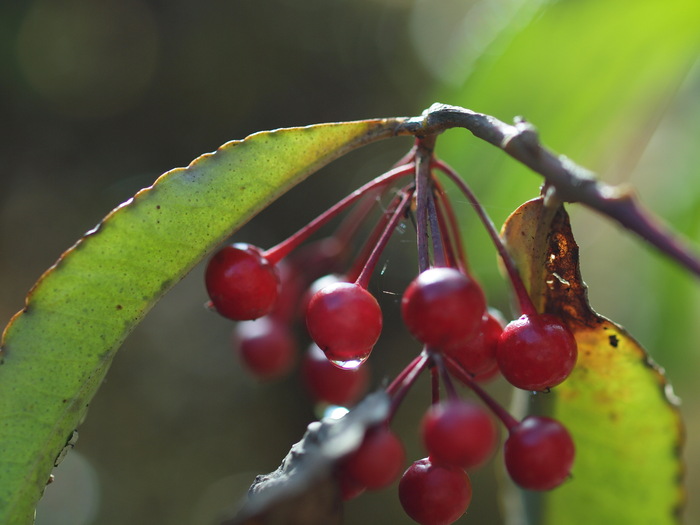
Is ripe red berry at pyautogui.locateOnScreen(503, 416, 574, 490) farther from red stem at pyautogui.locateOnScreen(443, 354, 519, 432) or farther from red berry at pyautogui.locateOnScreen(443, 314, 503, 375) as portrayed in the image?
red berry at pyautogui.locateOnScreen(443, 314, 503, 375)

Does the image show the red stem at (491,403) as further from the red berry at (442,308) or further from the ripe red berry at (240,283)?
the ripe red berry at (240,283)

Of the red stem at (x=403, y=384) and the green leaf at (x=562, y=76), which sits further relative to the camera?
the green leaf at (x=562, y=76)

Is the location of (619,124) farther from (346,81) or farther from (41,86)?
(41,86)

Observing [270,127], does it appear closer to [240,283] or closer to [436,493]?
[240,283]

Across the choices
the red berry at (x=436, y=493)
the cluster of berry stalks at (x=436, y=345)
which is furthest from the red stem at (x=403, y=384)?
the red berry at (x=436, y=493)

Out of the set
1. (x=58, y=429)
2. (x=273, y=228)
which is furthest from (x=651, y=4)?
(x=273, y=228)

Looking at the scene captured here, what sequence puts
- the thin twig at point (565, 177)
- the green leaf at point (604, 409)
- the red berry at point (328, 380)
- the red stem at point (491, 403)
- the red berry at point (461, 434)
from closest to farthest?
the thin twig at point (565, 177) → the red berry at point (461, 434) → the red stem at point (491, 403) → the green leaf at point (604, 409) → the red berry at point (328, 380)
